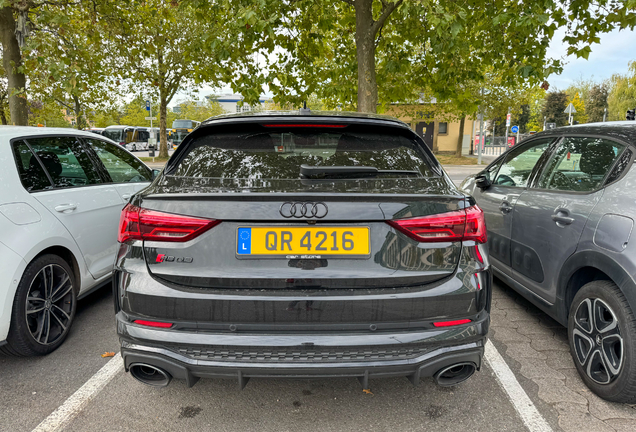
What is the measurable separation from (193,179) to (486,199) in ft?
10.9

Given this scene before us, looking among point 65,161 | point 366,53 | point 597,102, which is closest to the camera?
point 65,161

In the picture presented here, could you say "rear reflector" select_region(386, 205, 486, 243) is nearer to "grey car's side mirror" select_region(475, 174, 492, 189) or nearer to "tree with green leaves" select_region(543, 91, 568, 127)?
"grey car's side mirror" select_region(475, 174, 492, 189)

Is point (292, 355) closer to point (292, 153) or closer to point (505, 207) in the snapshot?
point (292, 153)

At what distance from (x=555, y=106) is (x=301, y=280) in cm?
8759

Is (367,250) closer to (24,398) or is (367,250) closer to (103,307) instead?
(24,398)

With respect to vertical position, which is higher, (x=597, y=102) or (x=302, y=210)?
(x=597, y=102)

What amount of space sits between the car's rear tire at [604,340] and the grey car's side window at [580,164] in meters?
0.76

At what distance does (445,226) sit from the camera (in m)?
2.15

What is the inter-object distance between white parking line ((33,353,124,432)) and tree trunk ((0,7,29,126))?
8.04 meters

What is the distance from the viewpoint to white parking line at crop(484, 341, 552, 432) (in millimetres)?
2514

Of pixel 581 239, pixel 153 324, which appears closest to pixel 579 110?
pixel 581 239

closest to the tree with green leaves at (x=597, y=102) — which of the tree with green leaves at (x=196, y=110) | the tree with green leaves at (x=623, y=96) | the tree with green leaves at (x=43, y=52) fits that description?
the tree with green leaves at (x=623, y=96)

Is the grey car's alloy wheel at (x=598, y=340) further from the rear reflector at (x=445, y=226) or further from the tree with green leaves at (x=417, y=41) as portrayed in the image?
the tree with green leaves at (x=417, y=41)

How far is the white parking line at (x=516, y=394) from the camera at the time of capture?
2514 millimetres
